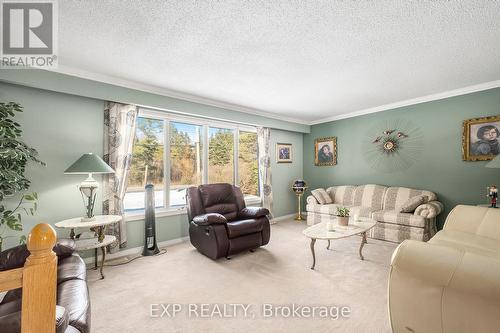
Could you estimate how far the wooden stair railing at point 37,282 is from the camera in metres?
0.62

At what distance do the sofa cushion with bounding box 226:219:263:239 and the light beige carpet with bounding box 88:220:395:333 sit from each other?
335 millimetres

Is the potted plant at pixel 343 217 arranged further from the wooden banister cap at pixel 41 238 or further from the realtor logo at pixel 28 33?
the realtor logo at pixel 28 33

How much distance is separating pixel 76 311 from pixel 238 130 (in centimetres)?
414

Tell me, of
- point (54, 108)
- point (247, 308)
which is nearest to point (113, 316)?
point (247, 308)

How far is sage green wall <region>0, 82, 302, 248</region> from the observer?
8.95 feet

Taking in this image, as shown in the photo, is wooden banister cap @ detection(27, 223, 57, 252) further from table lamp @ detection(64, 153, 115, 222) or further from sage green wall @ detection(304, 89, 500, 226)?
sage green wall @ detection(304, 89, 500, 226)

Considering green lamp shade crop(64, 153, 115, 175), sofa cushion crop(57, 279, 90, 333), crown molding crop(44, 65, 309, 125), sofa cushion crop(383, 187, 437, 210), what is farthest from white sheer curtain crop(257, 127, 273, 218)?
sofa cushion crop(57, 279, 90, 333)

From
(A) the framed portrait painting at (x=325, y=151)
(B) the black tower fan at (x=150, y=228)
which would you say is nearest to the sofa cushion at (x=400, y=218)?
(A) the framed portrait painting at (x=325, y=151)

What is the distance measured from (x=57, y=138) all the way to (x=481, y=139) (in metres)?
6.19

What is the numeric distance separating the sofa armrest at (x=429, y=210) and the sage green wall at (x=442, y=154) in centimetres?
44

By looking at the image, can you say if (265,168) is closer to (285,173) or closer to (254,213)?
(285,173)

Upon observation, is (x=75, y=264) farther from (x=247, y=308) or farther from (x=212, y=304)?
(x=247, y=308)

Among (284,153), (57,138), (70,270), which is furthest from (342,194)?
(57,138)

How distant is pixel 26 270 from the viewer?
623 millimetres
